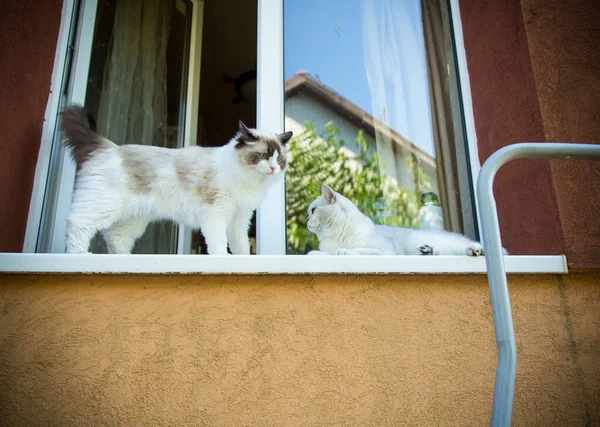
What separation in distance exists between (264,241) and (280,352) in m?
0.73

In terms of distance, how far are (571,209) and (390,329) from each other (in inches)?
37.2

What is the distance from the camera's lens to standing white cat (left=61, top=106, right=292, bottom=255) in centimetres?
217

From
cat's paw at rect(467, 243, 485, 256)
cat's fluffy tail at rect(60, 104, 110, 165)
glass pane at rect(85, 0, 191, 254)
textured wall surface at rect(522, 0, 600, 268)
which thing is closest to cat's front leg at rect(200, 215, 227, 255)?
cat's fluffy tail at rect(60, 104, 110, 165)

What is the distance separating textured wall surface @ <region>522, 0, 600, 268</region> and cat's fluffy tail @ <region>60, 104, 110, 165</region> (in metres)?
2.16

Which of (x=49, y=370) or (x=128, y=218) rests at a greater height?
(x=128, y=218)

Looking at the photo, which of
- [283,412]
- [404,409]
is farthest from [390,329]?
[283,412]

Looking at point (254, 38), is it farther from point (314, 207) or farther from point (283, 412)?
point (283, 412)

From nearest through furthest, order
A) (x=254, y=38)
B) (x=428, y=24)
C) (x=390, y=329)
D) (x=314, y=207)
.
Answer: (x=390, y=329) < (x=314, y=207) < (x=428, y=24) < (x=254, y=38)

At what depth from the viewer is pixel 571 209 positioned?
1.90 meters

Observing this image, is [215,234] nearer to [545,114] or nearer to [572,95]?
[545,114]

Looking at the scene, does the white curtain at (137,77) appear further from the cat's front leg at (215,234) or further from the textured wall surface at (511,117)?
the textured wall surface at (511,117)

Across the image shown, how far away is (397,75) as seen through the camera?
2.86m

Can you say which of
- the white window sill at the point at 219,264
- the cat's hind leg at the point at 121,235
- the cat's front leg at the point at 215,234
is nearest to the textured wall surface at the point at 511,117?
the white window sill at the point at 219,264

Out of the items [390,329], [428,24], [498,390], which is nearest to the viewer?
[498,390]
